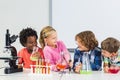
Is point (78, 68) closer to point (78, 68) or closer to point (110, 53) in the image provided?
point (78, 68)

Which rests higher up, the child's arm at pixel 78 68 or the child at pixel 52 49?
the child at pixel 52 49

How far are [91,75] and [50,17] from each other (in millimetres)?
1892

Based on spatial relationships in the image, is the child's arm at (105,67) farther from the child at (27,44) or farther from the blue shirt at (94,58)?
the child at (27,44)

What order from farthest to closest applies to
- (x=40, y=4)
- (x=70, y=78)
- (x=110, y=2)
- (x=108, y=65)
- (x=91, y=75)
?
1. (x=40, y=4)
2. (x=110, y=2)
3. (x=108, y=65)
4. (x=91, y=75)
5. (x=70, y=78)

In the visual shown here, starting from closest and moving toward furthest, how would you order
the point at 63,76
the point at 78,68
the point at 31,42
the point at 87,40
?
the point at 63,76
the point at 78,68
the point at 87,40
the point at 31,42

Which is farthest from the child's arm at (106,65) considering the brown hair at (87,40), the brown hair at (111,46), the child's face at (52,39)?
the child's face at (52,39)

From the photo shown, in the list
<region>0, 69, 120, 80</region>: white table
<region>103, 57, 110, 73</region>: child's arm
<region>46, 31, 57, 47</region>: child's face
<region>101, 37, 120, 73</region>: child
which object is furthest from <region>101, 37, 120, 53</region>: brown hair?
<region>46, 31, 57, 47</region>: child's face

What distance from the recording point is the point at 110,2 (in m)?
3.88

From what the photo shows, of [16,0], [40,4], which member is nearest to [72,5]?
[40,4]

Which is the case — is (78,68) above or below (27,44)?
below

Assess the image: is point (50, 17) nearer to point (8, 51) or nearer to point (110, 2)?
point (110, 2)

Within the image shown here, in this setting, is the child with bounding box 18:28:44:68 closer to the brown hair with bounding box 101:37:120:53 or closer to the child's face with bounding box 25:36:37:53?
the child's face with bounding box 25:36:37:53

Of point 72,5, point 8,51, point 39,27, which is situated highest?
point 72,5

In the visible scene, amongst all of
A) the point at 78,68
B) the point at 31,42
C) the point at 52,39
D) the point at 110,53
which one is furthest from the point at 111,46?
the point at 31,42
